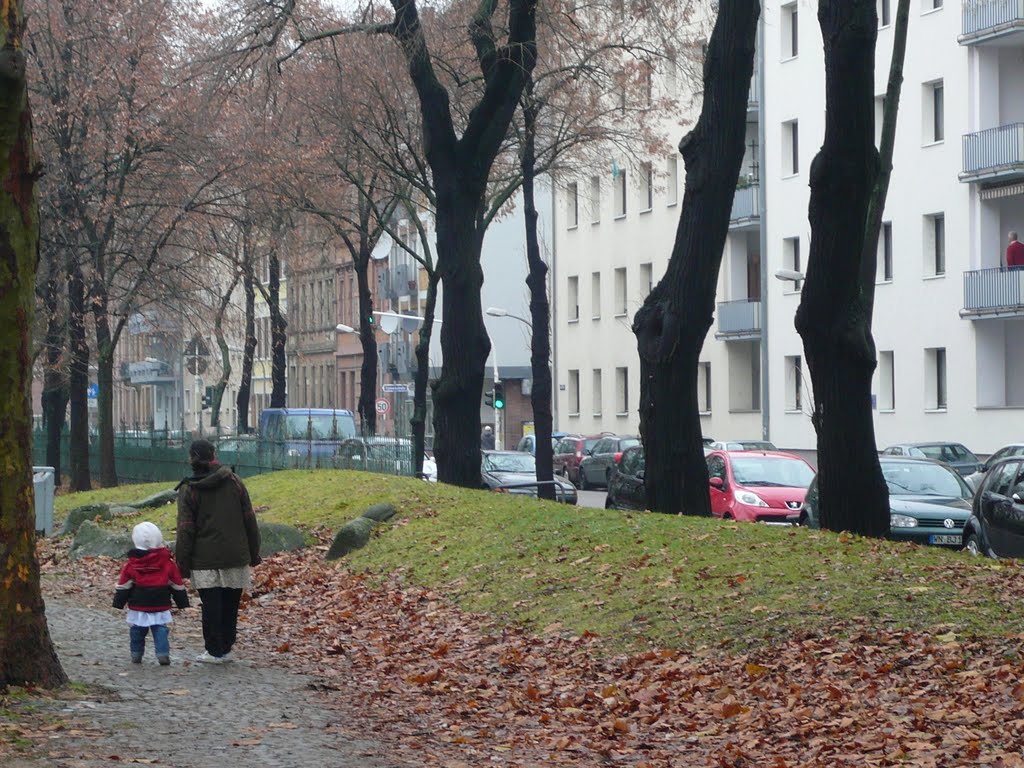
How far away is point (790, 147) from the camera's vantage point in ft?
189

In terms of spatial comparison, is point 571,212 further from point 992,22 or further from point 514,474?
point 514,474

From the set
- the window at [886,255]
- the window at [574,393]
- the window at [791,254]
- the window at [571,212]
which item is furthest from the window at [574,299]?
the window at [886,255]

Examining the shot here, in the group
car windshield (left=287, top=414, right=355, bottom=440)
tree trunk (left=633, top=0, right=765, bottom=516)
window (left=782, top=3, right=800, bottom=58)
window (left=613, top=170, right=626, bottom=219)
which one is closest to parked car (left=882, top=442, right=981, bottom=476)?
car windshield (left=287, top=414, right=355, bottom=440)

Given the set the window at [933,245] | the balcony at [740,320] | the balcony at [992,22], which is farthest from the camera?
the balcony at [740,320]

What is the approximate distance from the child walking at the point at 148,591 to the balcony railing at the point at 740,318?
4775 cm

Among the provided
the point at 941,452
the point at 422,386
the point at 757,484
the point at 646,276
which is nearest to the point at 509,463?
the point at 422,386

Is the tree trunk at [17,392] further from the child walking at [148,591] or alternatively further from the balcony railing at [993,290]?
the balcony railing at [993,290]

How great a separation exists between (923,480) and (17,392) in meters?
16.1

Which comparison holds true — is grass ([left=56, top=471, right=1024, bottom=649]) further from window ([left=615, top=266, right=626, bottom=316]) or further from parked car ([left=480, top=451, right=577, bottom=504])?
window ([left=615, top=266, right=626, bottom=316])

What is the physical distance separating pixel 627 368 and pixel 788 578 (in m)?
55.0

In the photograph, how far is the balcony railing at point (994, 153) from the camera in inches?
1804

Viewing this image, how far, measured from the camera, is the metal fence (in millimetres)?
34500

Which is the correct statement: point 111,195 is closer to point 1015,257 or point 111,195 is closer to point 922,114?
point 1015,257

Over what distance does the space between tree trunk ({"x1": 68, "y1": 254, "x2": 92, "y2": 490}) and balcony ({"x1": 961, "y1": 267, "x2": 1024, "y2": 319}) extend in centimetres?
2381
